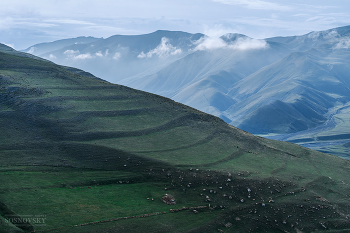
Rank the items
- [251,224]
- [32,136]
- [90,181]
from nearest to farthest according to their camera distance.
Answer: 1. [251,224]
2. [90,181]
3. [32,136]

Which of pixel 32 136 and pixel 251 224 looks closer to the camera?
pixel 251 224

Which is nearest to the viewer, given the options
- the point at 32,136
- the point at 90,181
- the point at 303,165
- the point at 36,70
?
the point at 90,181

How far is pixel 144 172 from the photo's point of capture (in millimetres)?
60531

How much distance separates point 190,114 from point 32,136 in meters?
49.4

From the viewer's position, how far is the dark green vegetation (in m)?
46.3

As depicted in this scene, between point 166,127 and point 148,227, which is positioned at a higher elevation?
point 166,127

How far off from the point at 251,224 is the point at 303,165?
37.5 meters

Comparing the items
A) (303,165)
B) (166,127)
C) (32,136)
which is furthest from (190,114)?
(32,136)

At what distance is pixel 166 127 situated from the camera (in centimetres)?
8875

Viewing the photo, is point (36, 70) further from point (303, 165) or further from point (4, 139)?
point (303, 165)

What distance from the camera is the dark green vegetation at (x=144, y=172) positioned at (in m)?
46.3

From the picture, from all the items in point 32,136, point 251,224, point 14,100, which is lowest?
point 251,224

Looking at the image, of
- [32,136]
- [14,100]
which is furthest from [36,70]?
[32,136]

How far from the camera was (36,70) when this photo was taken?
118 meters
